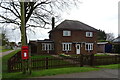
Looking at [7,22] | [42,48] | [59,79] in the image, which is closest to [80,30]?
[42,48]

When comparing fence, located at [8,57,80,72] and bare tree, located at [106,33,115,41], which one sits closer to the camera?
fence, located at [8,57,80,72]

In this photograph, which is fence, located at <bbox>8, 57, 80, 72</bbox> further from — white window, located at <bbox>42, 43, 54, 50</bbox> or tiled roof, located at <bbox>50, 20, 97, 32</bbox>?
white window, located at <bbox>42, 43, 54, 50</bbox>

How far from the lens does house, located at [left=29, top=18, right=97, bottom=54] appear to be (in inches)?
1070

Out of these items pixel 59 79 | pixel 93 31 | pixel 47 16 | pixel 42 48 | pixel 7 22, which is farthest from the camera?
pixel 93 31

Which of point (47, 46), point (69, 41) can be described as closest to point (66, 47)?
point (69, 41)

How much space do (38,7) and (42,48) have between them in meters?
9.02

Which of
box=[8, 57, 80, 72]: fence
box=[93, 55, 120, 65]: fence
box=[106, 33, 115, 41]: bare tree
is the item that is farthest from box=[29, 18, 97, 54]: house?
box=[106, 33, 115, 41]: bare tree

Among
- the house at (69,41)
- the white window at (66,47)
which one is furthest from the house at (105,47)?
the white window at (66,47)

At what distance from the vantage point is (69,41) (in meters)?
27.8

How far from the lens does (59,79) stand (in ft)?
23.5

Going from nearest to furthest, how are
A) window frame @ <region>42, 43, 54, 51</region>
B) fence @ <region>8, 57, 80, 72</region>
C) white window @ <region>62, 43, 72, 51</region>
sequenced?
fence @ <region>8, 57, 80, 72</region>
white window @ <region>62, 43, 72, 51</region>
window frame @ <region>42, 43, 54, 51</region>

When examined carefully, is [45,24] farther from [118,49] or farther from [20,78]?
[118,49]

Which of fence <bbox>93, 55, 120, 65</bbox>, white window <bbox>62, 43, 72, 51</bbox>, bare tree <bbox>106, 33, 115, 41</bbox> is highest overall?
bare tree <bbox>106, 33, 115, 41</bbox>

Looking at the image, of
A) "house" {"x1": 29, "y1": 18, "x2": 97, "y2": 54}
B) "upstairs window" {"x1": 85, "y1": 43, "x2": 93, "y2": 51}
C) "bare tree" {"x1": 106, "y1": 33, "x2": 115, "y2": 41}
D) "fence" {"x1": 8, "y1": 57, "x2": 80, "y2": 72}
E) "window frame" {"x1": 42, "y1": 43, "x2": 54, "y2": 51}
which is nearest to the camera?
"fence" {"x1": 8, "y1": 57, "x2": 80, "y2": 72}
